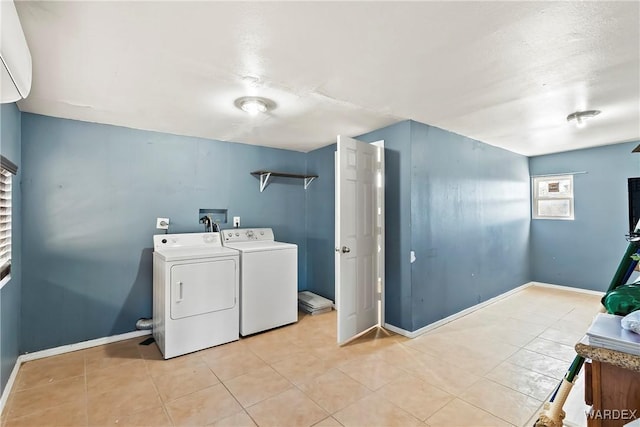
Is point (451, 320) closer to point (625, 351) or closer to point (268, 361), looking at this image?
point (268, 361)

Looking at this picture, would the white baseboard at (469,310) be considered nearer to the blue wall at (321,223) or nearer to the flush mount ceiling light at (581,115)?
the blue wall at (321,223)

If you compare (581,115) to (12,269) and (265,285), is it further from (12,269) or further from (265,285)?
(12,269)

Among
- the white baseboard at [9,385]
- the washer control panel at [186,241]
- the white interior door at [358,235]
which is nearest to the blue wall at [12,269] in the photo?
the white baseboard at [9,385]

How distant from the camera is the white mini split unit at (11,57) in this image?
3.84ft

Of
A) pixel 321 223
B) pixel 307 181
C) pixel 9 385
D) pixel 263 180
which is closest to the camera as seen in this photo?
pixel 9 385

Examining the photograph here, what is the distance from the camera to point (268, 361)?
2586mm

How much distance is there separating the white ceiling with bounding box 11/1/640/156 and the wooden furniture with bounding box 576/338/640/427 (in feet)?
4.83

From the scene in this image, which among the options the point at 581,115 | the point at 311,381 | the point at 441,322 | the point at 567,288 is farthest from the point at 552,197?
the point at 311,381

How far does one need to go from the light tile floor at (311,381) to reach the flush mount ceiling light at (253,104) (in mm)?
2232


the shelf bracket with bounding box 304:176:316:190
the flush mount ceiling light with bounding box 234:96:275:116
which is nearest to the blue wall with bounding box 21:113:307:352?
the shelf bracket with bounding box 304:176:316:190

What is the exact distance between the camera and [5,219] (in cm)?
217

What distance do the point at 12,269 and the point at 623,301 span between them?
3.70 meters

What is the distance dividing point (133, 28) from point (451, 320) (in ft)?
12.8

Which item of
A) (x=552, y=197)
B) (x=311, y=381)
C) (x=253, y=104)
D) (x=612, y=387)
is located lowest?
(x=311, y=381)
